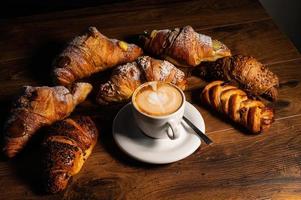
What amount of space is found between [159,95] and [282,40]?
59cm

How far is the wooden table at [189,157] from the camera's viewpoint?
39.0 inches

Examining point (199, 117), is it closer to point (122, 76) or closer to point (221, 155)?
point (221, 155)

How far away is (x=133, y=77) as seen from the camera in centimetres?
117

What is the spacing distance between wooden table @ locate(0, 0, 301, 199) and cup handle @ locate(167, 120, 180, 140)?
0.08 meters

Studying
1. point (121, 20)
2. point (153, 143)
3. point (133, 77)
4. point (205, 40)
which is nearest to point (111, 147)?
→ point (153, 143)

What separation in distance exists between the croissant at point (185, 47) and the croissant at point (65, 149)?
362mm

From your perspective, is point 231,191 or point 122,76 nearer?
point 231,191

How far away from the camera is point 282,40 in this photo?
1.38 meters

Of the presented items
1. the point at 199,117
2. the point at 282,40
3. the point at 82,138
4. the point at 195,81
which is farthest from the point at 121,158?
the point at 282,40

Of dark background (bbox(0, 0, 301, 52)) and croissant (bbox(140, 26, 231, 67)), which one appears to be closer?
croissant (bbox(140, 26, 231, 67))

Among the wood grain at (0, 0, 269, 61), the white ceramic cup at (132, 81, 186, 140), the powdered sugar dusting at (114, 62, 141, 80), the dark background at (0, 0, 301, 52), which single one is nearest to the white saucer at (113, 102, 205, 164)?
the white ceramic cup at (132, 81, 186, 140)

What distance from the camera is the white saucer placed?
3.32ft

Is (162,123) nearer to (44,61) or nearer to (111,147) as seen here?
(111,147)

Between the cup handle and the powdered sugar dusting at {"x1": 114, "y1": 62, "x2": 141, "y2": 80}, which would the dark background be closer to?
the powdered sugar dusting at {"x1": 114, "y1": 62, "x2": 141, "y2": 80}
